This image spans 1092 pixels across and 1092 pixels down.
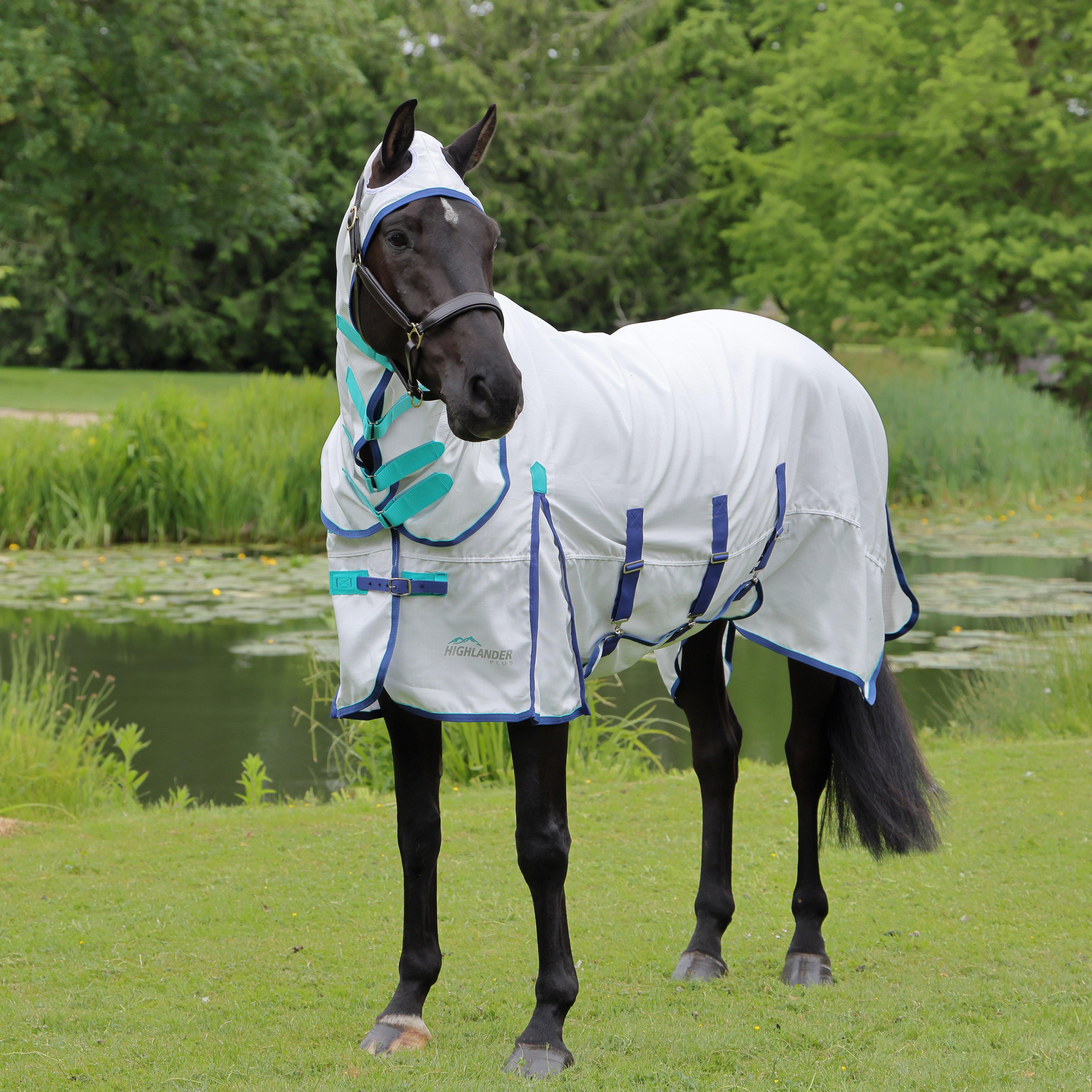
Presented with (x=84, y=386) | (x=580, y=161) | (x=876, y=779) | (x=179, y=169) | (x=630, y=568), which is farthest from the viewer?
(x=580, y=161)

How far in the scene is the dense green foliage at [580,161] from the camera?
17703 mm

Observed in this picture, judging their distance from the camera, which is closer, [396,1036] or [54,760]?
[396,1036]

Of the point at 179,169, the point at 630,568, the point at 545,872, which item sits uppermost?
the point at 179,169

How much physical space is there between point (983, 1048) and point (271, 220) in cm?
2292

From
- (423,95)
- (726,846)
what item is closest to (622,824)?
(726,846)

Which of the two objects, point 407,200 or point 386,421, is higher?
point 407,200

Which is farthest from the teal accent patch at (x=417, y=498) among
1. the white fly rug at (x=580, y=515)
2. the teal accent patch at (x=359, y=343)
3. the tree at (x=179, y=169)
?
the tree at (x=179, y=169)

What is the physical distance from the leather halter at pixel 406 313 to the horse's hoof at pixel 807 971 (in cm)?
175

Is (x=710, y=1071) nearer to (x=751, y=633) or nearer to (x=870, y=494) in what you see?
(x=751, y=633)

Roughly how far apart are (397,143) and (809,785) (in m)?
1.95

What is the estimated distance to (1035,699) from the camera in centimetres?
630

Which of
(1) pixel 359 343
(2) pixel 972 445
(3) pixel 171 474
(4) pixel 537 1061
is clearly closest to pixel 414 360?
(1) pixel 359 343

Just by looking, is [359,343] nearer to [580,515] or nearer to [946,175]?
[580,515]

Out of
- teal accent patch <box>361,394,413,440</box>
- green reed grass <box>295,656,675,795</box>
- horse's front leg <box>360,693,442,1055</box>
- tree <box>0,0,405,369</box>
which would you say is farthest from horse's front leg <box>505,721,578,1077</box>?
tree <box>0,0,405,369</box>
